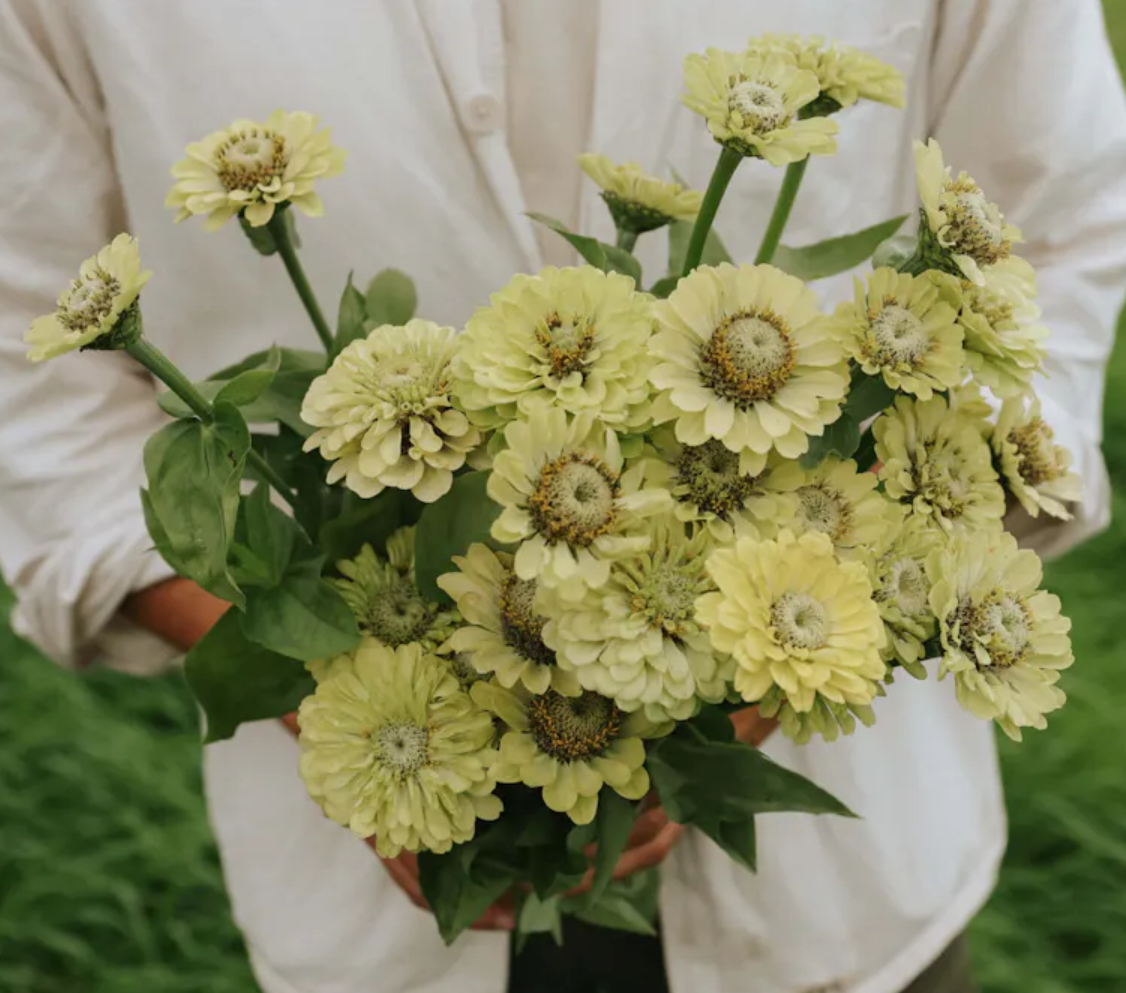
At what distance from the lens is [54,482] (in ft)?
2.19

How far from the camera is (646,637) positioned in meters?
0.32

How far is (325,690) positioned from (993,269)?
0.90 feet

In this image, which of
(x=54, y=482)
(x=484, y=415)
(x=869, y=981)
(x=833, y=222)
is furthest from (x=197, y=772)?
(x=484, y=415)

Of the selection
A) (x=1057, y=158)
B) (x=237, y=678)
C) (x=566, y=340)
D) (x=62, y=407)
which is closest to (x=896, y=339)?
(x=566, y=340)

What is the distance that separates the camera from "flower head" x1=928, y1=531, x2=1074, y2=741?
33cm

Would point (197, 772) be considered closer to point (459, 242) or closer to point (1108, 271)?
point (459, 242)

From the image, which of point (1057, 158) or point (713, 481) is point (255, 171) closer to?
point (713, 481)

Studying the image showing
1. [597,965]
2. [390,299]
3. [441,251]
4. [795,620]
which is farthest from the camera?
[597,965]

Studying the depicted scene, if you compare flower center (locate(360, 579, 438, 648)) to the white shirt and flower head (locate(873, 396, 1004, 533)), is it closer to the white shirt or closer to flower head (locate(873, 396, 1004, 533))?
flower head (locate(873, 396, 1004, 533))

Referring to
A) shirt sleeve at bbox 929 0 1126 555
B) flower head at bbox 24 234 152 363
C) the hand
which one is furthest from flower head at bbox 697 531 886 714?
shirt sleeve at bbox 929 0 1126 555

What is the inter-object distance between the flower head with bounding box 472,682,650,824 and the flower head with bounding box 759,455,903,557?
9cm

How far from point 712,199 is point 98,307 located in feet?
0.72

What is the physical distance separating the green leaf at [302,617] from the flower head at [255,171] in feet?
0.45

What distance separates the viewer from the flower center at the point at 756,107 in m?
0.35
